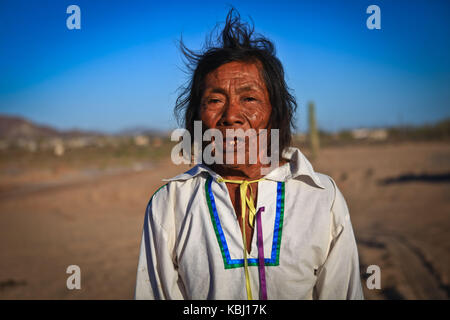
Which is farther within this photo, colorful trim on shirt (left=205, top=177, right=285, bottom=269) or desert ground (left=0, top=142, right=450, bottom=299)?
desert ground (left=0, top=142, right=450, bottom=299)

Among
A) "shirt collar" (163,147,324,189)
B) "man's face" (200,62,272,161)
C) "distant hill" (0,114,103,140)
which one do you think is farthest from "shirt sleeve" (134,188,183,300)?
"distant hill" (0,114,103,140)

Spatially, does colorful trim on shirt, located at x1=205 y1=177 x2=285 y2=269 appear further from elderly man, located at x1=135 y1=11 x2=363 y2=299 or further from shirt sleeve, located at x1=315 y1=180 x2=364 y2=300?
shirt sleeve, located at x1=315 y1=180 x2=364 y2=300

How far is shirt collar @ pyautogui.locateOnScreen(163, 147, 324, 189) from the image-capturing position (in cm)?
176

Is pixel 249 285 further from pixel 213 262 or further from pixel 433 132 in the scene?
pixel 433 132

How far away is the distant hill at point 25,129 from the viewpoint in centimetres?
10619

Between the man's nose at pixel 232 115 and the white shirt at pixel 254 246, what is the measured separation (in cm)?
34

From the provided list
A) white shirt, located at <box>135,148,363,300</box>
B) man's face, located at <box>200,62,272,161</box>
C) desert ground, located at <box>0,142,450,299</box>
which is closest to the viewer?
white shirt, located at <box>135,148,363,300</box>

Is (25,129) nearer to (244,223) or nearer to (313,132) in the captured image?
(313,132)

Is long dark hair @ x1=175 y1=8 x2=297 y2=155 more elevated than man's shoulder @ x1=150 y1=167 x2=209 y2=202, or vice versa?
long dark hair @ x1=175 y1=8 x2=297 y2=155

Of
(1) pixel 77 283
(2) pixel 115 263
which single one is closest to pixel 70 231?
(2) pixel 115 263

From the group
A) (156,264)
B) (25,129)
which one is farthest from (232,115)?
(25,129)

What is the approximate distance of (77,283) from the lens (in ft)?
14.8

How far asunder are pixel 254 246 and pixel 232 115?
687 millimetres

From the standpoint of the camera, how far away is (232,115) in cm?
173
